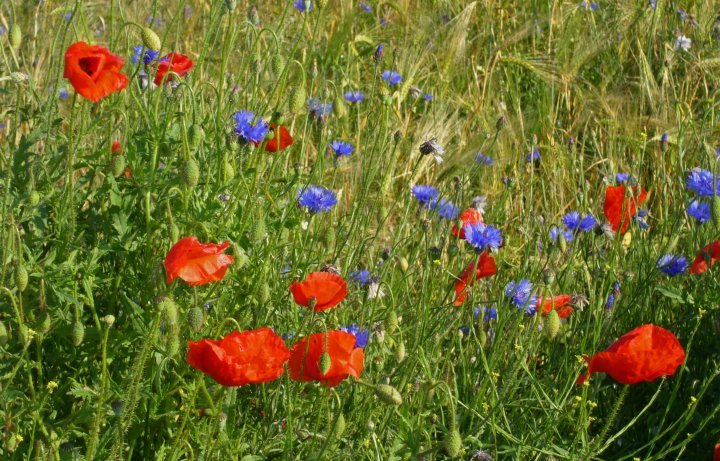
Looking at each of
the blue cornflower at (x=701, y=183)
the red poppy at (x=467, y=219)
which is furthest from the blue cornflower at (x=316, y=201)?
the blue cornflower at (x=701, y=183)

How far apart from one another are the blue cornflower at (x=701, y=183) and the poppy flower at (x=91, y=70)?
54.9 inches

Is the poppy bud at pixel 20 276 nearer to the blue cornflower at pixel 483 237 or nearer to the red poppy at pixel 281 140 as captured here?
the red poppy at pixel 281 140

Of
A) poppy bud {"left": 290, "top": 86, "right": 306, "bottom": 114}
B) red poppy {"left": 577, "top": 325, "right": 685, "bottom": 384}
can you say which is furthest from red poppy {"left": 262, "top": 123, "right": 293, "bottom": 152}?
red poppy {"left": 577, "top": 325, "right": 685, "bottom": 384}

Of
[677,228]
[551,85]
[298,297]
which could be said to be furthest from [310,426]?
[551,85]

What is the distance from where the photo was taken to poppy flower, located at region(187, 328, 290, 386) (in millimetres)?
1486

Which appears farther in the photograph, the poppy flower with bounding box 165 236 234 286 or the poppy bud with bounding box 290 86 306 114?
the poppy bud with bounding box 290 86 306 114

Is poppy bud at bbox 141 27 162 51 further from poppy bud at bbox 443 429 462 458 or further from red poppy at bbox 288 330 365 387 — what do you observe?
poppy bud at bbox 443 429 462 458

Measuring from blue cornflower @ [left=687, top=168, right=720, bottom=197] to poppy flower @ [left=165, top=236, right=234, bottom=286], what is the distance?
4.46 ft

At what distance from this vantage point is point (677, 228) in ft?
7.57

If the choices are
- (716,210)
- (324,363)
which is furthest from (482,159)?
(324,363)

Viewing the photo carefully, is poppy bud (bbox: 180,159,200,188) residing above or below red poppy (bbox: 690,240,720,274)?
above

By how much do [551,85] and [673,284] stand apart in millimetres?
1392

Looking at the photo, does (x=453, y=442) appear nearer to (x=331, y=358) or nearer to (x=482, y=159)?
(x=331, y=358)

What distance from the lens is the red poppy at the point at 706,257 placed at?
85.7 inches
